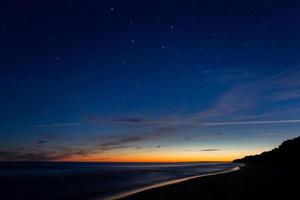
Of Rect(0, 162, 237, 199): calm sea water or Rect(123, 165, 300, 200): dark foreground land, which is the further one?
Rect(0, 162, 237, 199): calm sea water

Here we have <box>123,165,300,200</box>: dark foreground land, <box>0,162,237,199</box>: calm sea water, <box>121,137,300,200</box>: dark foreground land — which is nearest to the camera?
<box>123,165,300,200</box>: dark foreground land

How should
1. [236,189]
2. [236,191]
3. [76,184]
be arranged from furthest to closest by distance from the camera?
1. [76,184]
2. [236,189]
3. [236,191]

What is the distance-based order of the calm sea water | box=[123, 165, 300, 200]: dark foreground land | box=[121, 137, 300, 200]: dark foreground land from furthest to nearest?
the calm sea water < box=[121, 137, 300, 200]: dark foreground land < box=[123, 165, 300, 200]: dark foreground land

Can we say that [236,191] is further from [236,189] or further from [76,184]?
[76,184]

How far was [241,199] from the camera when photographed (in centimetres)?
1448

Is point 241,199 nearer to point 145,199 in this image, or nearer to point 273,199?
point 273,199

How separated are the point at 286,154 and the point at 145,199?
69875mm

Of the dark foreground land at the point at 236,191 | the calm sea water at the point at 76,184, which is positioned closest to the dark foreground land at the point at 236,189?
the dark foreground land at the point at 236,191

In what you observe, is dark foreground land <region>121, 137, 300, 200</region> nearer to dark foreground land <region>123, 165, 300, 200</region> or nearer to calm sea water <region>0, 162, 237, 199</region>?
dark foreground land <region>123, 165, 300, 200</region>

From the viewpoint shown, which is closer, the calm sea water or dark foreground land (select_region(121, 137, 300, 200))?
dark foreground land (select_region(121, 137, 300, 200))

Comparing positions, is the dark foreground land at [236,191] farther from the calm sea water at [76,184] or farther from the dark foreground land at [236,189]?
the calm sea water at [76,184]

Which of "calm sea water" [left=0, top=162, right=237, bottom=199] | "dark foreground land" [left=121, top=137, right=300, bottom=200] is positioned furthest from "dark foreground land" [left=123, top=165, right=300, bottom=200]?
"calm sea water" [left=0, top=162, right=237, bottom=199]

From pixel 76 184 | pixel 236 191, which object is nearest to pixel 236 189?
pixel 236 191

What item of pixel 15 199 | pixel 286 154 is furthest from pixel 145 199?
pixel 286 154
